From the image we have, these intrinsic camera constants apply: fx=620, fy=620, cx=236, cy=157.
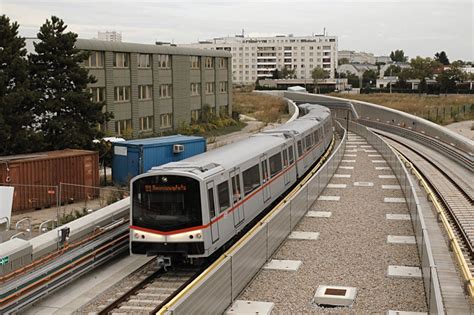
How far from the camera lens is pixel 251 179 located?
60.6 ft

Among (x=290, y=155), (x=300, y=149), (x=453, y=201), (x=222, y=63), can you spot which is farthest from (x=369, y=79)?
(x=290, y=155)

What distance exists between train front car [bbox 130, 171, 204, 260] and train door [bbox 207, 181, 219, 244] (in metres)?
0.42

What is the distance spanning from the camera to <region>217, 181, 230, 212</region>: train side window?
1550cm

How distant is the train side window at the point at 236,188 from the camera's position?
16619 millimetres

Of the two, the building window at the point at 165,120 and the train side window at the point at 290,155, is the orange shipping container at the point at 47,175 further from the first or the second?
the building window at the point at 165,120

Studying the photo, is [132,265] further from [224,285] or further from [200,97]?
[200,97]

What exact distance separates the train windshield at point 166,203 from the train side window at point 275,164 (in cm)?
701

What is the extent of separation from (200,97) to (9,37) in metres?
35.6

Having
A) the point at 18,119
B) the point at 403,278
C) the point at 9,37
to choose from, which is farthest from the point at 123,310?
the point at 9,37

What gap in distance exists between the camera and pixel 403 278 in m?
13.7

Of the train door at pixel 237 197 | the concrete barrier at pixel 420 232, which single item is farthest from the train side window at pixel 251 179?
the concrete barrier at pixel 420 232

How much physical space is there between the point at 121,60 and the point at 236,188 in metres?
33.9

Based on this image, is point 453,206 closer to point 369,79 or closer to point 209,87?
point 209,87

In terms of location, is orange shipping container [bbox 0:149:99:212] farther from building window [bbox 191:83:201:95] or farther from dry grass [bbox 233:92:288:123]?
dry grass [bbox 233:92:288:123]
